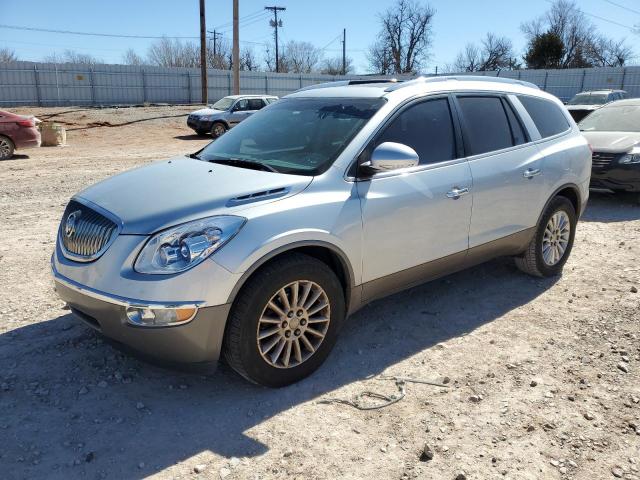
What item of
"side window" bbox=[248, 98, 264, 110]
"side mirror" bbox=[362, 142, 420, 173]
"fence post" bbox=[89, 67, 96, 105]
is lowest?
"side mirror" bbox=[362, 142, 420, 173]

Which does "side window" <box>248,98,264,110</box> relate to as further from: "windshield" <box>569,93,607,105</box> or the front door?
the front door

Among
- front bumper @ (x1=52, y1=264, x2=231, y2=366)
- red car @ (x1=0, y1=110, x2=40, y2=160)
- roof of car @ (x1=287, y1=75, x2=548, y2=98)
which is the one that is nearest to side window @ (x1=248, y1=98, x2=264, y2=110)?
red car @ (x1=0, y1=110, x2=40, y2=160)

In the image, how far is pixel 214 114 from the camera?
2184 cm

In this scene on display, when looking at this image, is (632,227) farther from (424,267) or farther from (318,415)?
(318,415)

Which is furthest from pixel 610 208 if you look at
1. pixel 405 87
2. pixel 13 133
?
pixel 13 133

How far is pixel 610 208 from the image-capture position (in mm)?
8773

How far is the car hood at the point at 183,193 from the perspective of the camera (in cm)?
304

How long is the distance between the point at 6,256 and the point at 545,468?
17.7 feet

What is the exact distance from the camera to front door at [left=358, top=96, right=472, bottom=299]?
12.0ft

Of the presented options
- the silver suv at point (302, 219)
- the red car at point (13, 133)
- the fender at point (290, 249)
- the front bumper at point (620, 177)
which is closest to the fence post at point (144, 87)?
the red car at point (13, 133)

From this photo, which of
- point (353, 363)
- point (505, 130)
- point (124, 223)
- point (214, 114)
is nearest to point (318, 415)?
point (353, 363)

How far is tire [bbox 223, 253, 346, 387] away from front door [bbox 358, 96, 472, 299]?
377 mm

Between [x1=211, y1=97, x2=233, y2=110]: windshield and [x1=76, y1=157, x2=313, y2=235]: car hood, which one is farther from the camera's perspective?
[x1=211, y1=97, x2=233, y2=110]: windshield

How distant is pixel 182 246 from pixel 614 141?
327 inches
